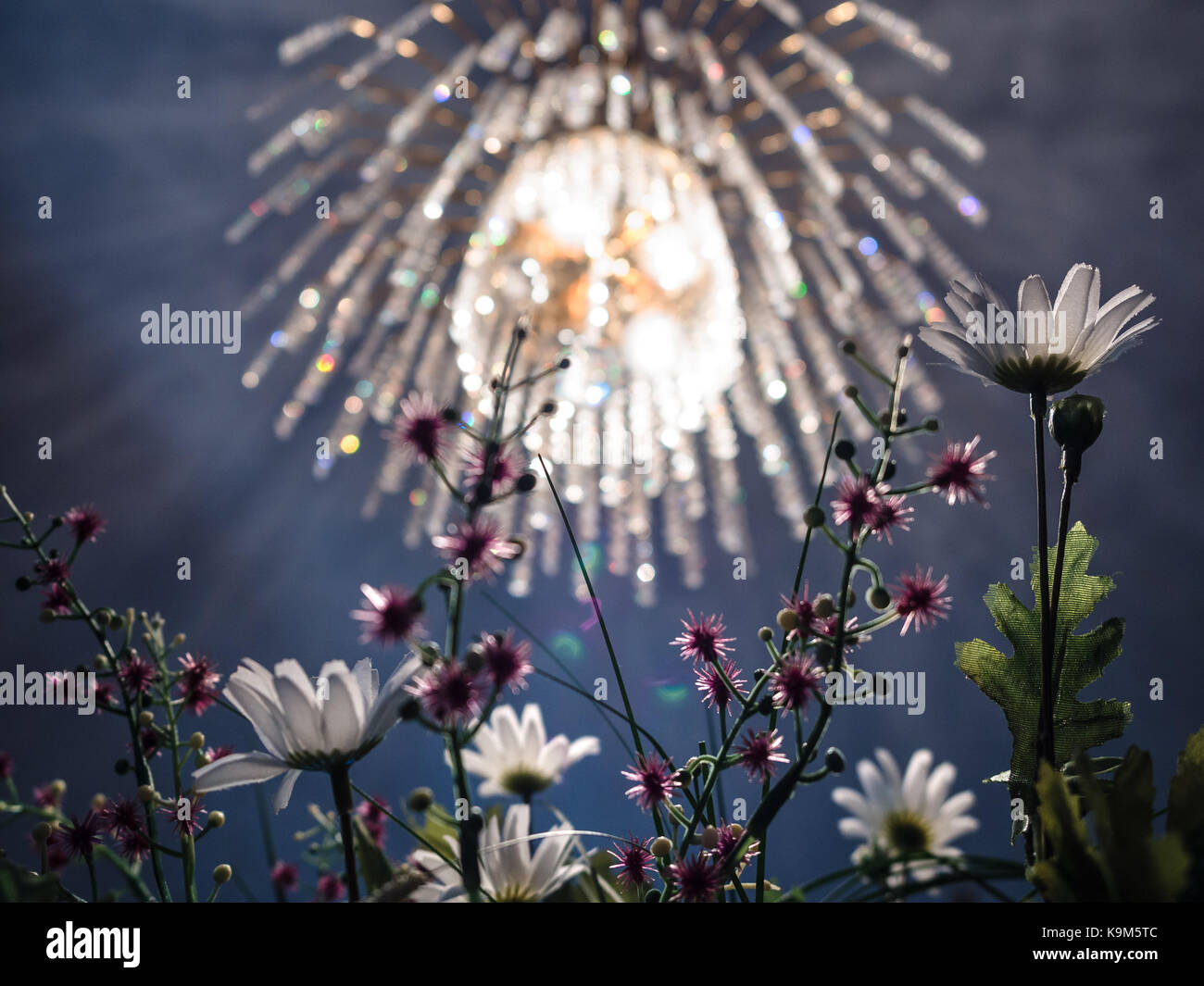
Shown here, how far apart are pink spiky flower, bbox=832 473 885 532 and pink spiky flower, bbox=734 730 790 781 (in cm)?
6

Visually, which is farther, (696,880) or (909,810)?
(909,810)

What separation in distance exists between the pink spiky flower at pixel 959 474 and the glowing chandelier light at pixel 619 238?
1408mm

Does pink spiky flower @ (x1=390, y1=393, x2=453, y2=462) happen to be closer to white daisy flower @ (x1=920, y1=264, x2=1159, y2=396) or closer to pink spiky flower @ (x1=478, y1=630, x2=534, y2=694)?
pink spiky flower @ (x1=478, y1=630, x2=534, y2=694)

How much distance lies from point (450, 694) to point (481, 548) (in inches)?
1.3

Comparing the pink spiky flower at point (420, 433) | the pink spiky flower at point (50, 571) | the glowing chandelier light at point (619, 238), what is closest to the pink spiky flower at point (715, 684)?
the pink spiky flower at point (420, 433)

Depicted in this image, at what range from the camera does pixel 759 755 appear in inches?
7.7

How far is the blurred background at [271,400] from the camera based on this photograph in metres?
1.35

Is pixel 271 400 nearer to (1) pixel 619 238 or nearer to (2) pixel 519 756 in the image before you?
(1) pixel 619 238

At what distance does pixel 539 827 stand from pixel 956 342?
0.25 metres

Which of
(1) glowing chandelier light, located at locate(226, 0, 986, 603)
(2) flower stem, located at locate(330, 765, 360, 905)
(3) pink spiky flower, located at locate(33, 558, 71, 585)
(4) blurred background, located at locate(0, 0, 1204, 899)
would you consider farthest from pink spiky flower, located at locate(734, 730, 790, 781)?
(1) glowing chandelier light, located at locate(226, 0, 986, 603)

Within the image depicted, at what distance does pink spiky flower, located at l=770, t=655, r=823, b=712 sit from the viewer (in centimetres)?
18

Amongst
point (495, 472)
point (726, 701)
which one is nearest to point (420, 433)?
point (495, 472)
